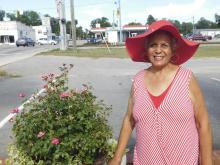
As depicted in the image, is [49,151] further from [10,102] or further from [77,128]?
[10,102]

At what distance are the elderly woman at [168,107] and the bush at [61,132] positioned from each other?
118 cm

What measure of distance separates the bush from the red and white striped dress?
126 centimetres

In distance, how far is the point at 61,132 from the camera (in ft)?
12.2

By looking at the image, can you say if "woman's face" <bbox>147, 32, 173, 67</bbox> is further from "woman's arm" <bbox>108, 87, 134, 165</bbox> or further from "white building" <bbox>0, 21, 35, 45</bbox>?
"white building" <bbox>0, 21, 35, 45</bbox>

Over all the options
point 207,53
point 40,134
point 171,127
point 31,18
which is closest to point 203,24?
point 31,18

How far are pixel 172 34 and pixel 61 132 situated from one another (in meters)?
1.54

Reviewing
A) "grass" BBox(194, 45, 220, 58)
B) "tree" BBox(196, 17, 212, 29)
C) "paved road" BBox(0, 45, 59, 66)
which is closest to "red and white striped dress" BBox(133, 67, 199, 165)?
"paved road" BBox(0, 45, 59, 66)

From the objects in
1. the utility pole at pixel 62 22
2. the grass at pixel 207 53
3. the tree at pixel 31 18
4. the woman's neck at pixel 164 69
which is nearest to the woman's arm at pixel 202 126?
the woman's neck at pixel 164 69

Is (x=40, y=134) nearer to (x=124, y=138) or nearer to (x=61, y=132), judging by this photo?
(x=61, y=132)

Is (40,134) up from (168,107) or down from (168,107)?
down

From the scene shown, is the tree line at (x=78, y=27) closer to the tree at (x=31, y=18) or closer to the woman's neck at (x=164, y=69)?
the tree at (x=31, y=18)

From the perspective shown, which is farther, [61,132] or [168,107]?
[61,132]

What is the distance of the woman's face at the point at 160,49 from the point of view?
2592 mm

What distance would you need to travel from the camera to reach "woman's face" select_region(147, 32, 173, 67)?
2.59 meters
